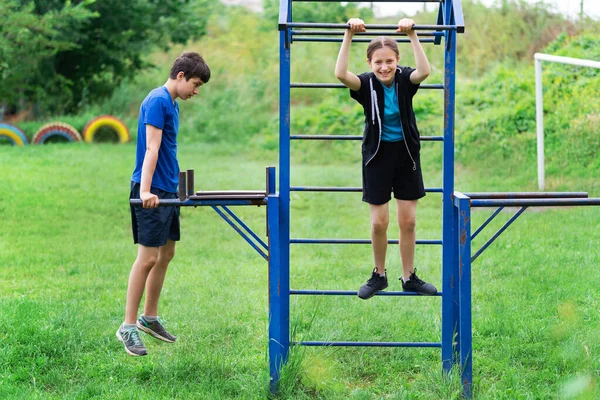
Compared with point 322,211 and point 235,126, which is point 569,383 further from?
point 235,126

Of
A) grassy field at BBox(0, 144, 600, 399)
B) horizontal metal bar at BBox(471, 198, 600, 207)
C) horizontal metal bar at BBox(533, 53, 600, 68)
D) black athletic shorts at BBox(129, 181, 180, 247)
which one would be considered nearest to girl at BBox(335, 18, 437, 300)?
horizontal metal bar at BBox(471, 198, 600, 207)

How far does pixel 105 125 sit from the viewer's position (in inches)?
715

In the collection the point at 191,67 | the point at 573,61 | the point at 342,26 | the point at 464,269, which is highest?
the point at 573,61

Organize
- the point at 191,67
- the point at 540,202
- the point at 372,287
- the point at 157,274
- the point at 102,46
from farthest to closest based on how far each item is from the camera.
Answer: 1. the point at 102,46
2. the point at 157,274
3. the point at 191,67
4. the point at 372,287
5. the point at 540,202

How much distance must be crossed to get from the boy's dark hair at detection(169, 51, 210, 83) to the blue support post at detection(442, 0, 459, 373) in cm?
130

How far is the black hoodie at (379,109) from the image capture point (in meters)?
4.23

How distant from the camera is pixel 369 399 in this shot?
422 cm

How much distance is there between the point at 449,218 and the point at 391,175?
1.24 feet

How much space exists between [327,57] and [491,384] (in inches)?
709

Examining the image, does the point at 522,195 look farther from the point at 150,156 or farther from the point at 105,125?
Answer: the point at 105,125

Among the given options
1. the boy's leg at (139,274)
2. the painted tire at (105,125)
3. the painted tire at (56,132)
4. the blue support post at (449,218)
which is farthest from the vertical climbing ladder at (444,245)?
the painted tire at (105,125)

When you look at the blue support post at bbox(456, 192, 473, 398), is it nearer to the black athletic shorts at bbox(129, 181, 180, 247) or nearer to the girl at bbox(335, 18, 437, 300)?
the girl at bbox(335, 18, 437, 300)

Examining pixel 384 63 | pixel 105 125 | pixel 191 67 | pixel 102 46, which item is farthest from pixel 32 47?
pixel 384 63

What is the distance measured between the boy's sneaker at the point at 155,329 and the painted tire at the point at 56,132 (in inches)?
521
